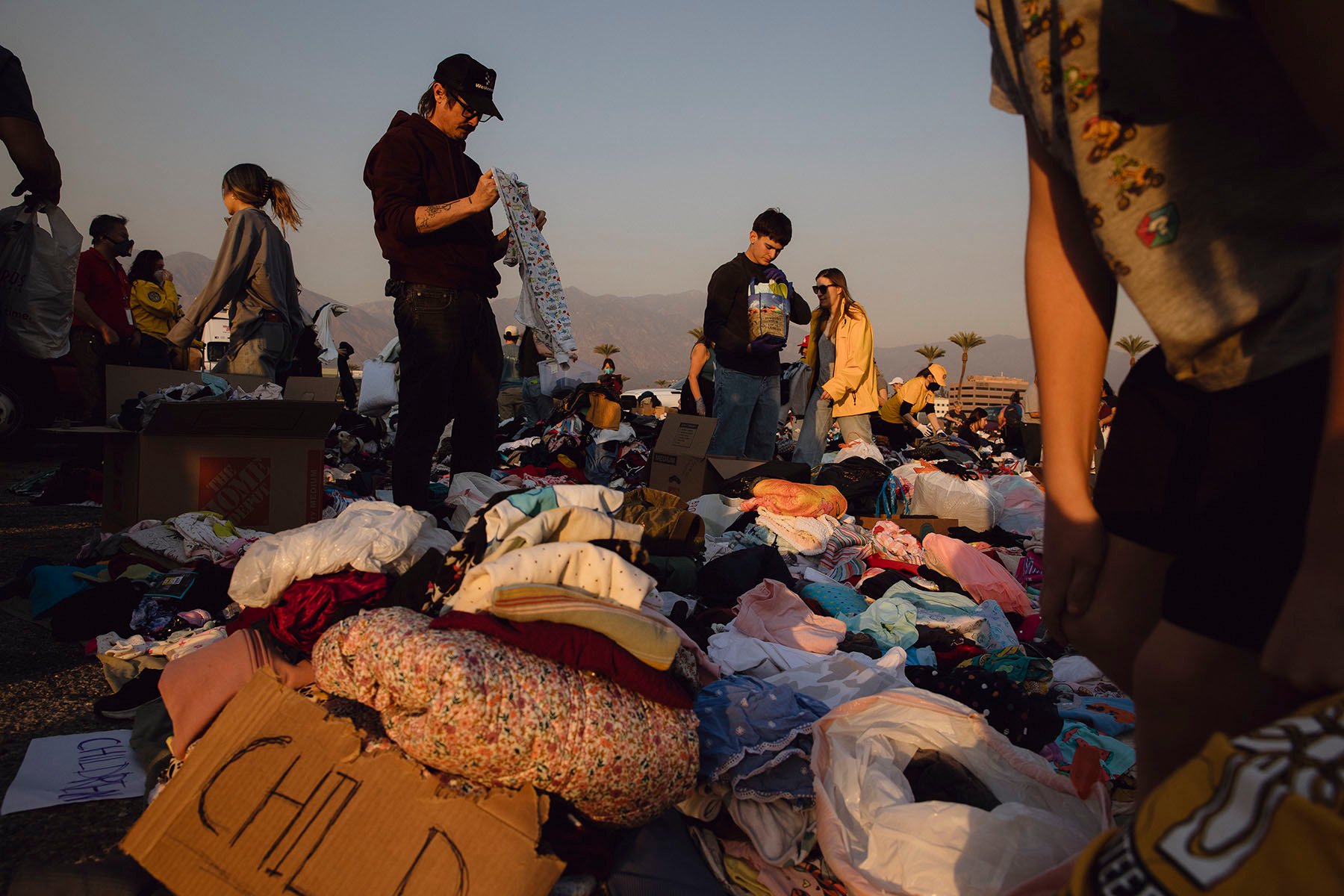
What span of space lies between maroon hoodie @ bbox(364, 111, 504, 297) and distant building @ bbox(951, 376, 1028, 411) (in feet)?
79.1

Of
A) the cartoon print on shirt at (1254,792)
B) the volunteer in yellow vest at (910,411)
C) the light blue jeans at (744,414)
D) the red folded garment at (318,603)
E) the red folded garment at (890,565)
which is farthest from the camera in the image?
the volunteer in yellow vest at (910,411)

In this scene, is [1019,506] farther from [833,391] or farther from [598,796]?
[598,796]

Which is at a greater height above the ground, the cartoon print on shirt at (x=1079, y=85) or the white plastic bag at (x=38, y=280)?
the cartoon print on shirt at (x=1079, y=85)

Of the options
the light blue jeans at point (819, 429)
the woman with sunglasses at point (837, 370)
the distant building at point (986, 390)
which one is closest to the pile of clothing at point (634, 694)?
the woman with sunglasses at point (837, 370)

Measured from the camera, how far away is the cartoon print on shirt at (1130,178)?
79 cm

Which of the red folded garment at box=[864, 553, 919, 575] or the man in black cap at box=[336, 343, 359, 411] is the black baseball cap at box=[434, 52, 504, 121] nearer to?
the red folded garment at box=[864, 553, 919, 575]

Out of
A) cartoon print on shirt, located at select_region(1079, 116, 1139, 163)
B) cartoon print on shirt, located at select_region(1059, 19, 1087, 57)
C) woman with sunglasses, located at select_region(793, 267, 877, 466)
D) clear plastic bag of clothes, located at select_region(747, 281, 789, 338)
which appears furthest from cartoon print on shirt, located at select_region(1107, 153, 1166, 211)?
woman with sunglasses, located at select_region(793, 267, 877, 466)

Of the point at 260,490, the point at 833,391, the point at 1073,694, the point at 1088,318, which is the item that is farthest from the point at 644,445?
the point at 1088,318

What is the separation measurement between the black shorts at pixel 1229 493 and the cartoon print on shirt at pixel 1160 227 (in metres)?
0.14

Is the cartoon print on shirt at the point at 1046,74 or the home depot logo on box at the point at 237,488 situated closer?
the cartoon print on shirt at the point at 1046,74

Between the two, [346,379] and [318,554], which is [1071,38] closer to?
[318,554]

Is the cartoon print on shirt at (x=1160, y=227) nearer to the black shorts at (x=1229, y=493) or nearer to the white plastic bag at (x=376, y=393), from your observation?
the black shorts at (x=1229, y=493)

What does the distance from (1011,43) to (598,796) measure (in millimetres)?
1346

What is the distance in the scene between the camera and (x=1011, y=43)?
0.91 meters
